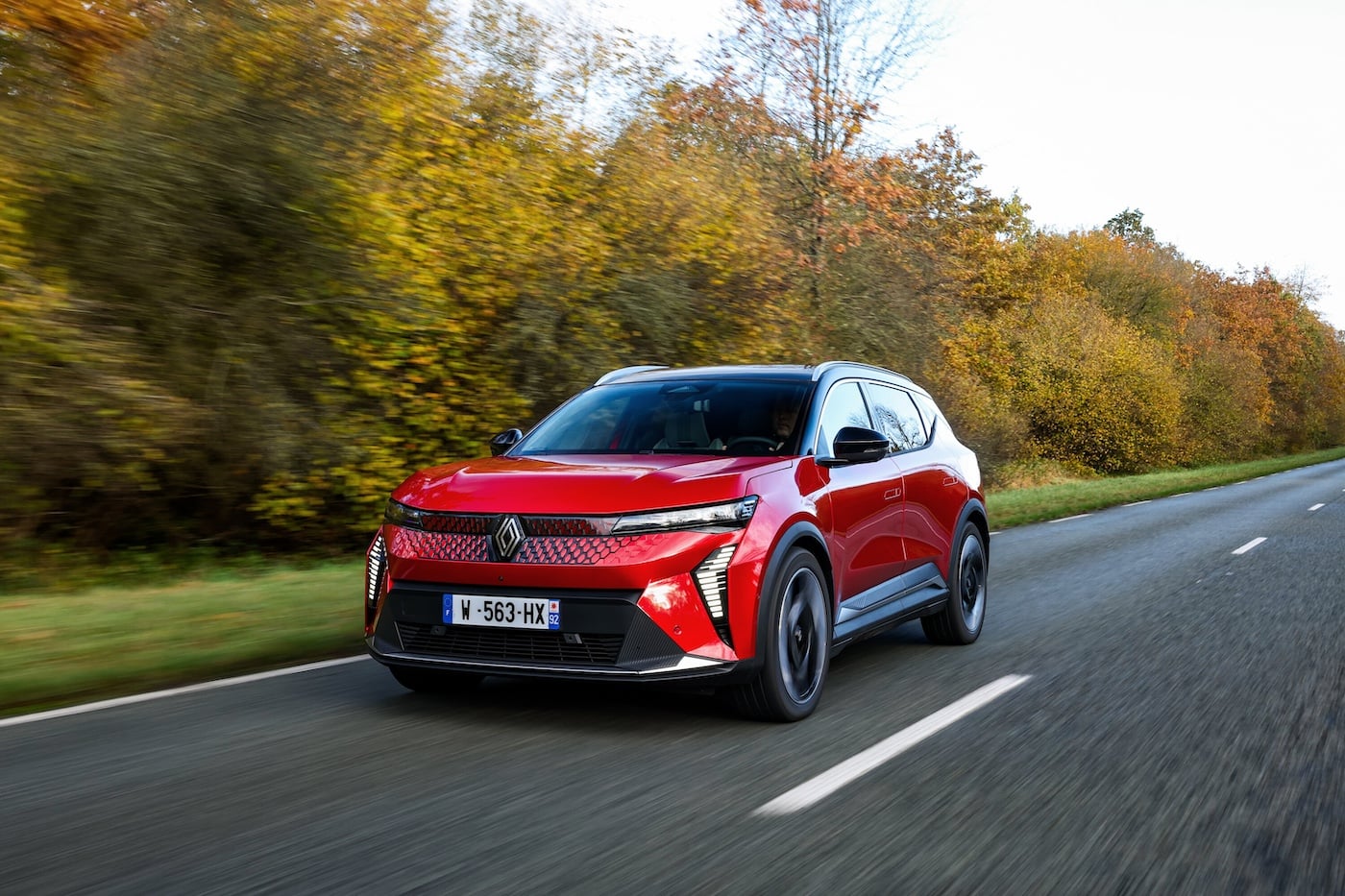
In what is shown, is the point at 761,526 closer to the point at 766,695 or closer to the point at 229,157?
the point at 766,695

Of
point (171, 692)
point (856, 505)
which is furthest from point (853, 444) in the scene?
point (171, 692)

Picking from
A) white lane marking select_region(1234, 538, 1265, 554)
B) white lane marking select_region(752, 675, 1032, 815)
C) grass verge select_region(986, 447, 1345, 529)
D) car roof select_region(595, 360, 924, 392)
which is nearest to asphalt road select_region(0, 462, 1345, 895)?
white lane marking select_region(752, 675, 1032, 815)

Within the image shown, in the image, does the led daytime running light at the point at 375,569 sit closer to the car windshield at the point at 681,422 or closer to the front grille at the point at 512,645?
the front grille at the point at 512,645

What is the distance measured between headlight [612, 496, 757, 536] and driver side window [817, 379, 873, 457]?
1.01 meters

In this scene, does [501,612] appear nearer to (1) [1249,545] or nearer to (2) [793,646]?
(2) [793,646]

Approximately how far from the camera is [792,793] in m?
4.40

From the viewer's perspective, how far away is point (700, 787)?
177 inches

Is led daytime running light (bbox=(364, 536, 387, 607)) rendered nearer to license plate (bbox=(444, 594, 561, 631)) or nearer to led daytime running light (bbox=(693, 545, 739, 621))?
license plate (bbox=(444, 594, 561, 631))

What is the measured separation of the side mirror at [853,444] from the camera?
6.08 m

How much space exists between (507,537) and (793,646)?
1401 millimetres

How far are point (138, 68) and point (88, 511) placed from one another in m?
4.13

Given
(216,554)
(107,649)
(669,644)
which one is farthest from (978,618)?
(216,554)

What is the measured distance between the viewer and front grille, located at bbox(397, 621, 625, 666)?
504 centimetres

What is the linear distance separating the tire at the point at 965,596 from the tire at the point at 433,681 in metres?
3.08
